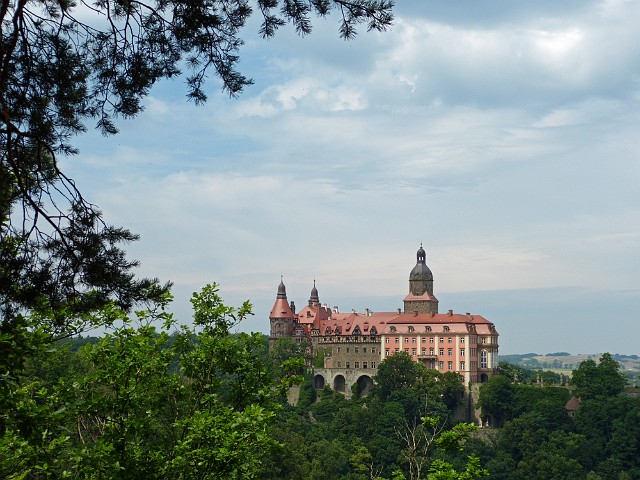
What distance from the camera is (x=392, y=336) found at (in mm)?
80250

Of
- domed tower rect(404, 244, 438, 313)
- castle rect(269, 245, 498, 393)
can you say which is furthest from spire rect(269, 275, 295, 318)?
domed tower rect(404, 244, 438, 313)

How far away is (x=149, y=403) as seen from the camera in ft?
43.8

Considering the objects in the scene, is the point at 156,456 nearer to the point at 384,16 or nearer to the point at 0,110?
the point at 0,110

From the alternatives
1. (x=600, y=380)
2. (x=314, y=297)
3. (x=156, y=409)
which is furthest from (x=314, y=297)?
(x=156, y=409)

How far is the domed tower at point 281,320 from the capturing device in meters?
86.1

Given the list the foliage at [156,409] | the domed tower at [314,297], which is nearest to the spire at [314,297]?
the domed tower at [314,297]

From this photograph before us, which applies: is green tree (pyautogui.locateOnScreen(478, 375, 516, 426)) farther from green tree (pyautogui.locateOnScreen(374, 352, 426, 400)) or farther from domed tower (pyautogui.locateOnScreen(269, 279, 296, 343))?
domed tower (pyautogui.locateOnScreen(269, 279, 296, 343))

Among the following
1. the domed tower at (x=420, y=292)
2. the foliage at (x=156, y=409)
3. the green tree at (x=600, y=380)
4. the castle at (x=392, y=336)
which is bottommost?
the foliage at (x=156, y=409)

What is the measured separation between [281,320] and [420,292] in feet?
47.7

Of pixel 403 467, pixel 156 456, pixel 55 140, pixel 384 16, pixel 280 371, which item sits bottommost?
pixel 403 467

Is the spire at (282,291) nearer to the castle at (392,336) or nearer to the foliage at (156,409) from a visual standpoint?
the castle at (392,336)

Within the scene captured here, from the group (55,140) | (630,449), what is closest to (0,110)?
(55,140)

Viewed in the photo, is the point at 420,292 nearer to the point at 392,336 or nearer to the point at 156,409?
the point at 392,336

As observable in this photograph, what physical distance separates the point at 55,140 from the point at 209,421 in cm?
478
